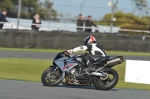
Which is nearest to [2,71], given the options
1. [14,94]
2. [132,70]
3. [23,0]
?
[132,70]

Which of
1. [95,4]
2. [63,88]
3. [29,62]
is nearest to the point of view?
[63,88]

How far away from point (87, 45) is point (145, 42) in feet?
41.9

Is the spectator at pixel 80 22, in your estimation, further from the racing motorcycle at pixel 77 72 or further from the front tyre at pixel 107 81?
the front tyre at pixel 107 81

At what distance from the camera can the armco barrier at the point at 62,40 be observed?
76.8ft

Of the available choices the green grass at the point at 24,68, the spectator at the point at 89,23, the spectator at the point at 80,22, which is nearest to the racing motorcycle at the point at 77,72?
the green grass at the point at 24,68

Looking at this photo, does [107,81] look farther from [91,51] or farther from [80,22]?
[80,22]

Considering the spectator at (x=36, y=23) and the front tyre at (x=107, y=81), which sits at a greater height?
the spectator at (x=36, y=23)

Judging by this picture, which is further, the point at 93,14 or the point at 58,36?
the point at 93,14

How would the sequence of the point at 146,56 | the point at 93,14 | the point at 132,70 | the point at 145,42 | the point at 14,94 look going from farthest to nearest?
the point at 93,14, the point at 145,42, the point at 146,56, the point at 132,70, the point at 14,94

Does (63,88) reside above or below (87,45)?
below

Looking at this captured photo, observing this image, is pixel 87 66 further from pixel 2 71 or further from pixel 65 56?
pixel 2 71

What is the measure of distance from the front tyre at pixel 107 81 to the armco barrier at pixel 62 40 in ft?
38.7

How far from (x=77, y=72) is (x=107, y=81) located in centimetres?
87

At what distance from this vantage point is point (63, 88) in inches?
478
